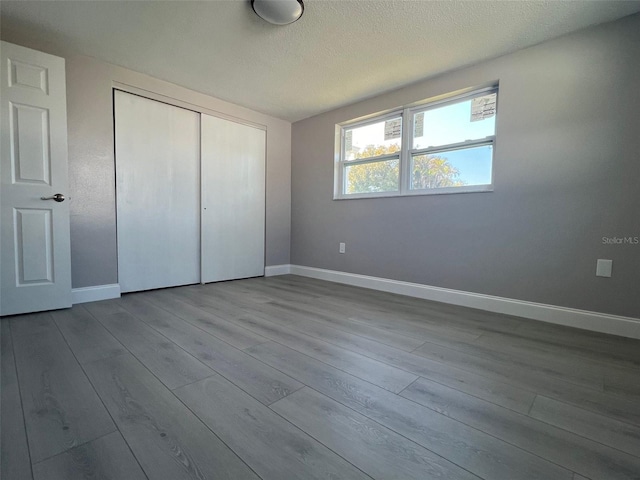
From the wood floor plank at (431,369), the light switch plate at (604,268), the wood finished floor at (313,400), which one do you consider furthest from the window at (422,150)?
the wood floor plank at (431,369)

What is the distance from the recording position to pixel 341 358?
1511 millimetres

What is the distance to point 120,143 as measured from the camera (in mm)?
2678

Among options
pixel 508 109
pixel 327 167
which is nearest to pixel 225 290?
pixel 327 167

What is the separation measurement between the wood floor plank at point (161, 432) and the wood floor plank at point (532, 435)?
751 millimetres

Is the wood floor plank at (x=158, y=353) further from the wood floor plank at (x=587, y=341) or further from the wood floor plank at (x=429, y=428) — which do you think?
the wood floor plank at (x=587, y=341)

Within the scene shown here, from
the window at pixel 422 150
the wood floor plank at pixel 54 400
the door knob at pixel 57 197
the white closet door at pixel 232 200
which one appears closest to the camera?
the wood floor plank at pixel 54 400

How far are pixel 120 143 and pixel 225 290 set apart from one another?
1732mm

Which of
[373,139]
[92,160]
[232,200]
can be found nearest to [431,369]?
[373,139]

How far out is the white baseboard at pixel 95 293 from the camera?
2.44 m

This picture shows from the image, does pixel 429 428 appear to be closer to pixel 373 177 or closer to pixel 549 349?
pixel 549 349

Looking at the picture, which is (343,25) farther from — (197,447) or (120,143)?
(197,447)

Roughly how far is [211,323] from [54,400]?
94 centimetres

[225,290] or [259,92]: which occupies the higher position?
[259,92]

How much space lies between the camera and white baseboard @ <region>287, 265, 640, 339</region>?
193 cm
